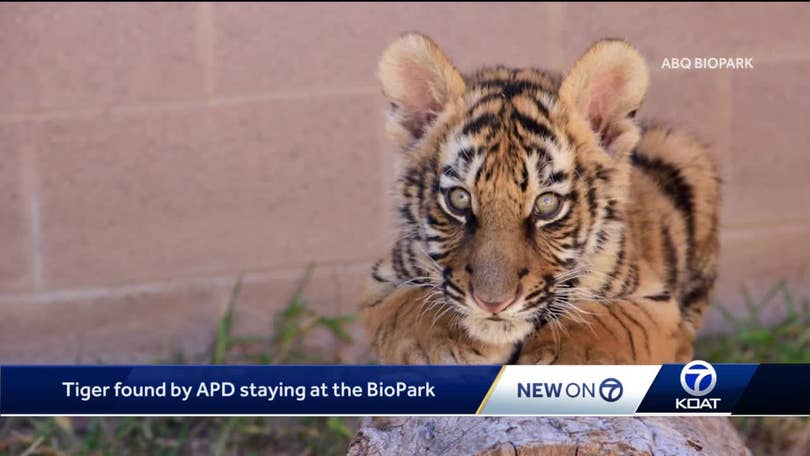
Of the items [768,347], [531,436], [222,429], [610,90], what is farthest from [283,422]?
[610,90]

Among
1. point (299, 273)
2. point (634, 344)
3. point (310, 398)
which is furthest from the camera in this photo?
point (299, 273)

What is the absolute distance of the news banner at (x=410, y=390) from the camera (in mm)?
1599

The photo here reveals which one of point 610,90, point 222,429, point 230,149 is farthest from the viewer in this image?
point 230,149

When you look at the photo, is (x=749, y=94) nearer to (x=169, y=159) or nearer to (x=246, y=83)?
(x=246, y=83)

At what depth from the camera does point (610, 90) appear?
159 cm

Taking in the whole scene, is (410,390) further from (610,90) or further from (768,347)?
(768,347)

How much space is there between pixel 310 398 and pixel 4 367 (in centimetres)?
41

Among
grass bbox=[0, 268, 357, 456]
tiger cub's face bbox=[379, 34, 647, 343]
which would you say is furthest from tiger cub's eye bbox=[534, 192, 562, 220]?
grass bbox=[0, 268, 357, 456]

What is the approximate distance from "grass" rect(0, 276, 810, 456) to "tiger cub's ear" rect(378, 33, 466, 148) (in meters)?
1.17

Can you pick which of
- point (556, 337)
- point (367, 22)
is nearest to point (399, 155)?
point (556, 337)

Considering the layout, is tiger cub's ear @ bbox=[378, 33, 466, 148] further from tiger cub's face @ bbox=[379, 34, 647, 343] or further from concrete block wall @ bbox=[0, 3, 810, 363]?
concrete block wall @ bbox=[0, 3, 810, 363]

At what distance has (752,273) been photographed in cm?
303

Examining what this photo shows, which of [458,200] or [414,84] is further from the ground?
[414,84]

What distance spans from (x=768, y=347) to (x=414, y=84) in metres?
1.66
